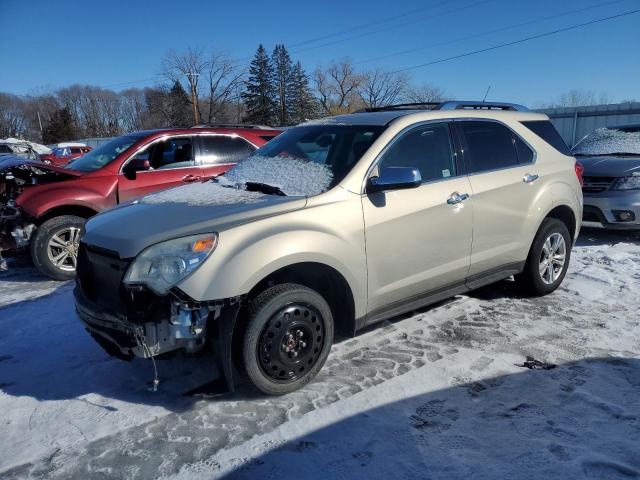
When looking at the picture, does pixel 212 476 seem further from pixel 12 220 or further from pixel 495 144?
pixel 12 220

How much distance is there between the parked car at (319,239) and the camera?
2.77 m

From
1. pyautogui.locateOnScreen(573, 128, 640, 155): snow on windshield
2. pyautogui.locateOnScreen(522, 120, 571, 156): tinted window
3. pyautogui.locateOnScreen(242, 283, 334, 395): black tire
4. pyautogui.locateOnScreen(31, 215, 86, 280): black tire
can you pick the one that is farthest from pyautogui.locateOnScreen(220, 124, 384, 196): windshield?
pyautogui.locateOnScreen(573, 128, 640, 155): snow on windshield

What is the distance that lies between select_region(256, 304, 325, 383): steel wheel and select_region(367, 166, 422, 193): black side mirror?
96 cm

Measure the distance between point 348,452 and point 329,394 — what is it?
0.60 m

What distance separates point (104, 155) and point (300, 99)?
59.4 meters

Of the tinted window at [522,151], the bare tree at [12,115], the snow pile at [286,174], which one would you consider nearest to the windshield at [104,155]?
the snow pile at [286,174]

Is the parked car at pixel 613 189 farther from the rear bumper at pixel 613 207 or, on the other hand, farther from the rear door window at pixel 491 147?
the rear door window at pixel 491 147

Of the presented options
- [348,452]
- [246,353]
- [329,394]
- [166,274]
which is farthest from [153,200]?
[348,452]

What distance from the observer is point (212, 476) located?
2441 mm

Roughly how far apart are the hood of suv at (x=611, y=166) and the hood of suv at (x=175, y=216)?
6113 millimetres

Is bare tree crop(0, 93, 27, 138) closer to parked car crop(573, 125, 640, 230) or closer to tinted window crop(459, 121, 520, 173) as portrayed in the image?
parked car crop(573, 125, 640, 230)

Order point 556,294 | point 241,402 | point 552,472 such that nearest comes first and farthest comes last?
point 552,472
point 241,402
point 556,294

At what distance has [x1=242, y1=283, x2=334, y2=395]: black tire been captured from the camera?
9.51ft

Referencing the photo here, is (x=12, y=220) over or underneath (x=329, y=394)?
over
